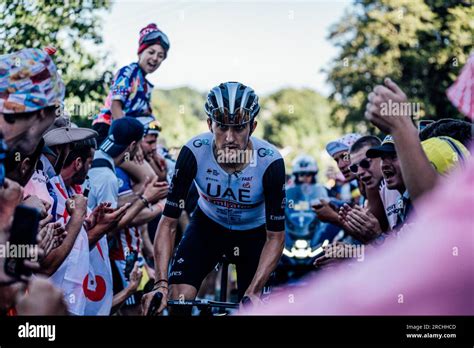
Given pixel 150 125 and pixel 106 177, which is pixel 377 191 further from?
pixel 150 125

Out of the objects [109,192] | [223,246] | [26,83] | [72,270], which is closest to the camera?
[26,83]

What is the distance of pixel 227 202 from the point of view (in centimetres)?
601

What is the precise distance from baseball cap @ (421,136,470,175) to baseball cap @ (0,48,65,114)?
1874 mm

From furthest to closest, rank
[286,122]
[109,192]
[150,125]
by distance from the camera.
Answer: [286,122], [150,125], [109,192]

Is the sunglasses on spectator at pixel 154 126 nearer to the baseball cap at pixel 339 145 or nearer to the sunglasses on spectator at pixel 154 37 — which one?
the sunglasses on spectator at pixel 154 37

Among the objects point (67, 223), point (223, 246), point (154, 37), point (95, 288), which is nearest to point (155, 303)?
point (67, 223)

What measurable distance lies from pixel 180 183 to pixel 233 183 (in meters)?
0.44

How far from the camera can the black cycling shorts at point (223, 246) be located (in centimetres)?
607

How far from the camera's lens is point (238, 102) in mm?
5551

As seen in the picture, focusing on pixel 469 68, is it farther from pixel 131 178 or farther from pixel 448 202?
pixel 131 178
